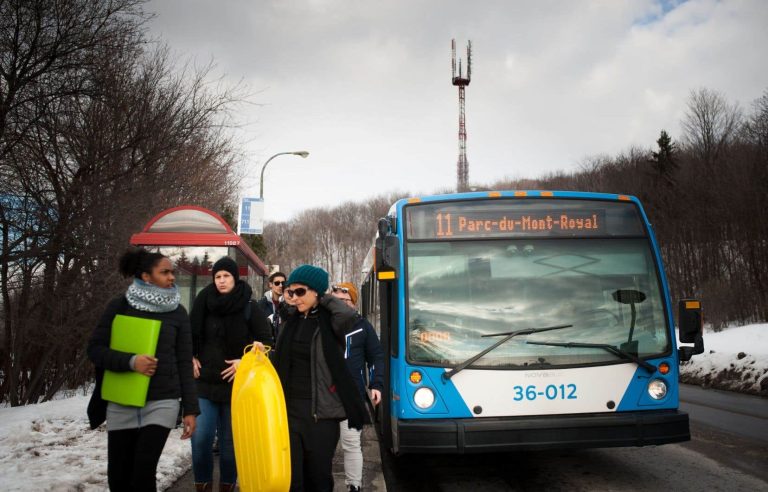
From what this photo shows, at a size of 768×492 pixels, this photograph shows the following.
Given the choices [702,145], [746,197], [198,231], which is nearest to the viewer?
[198,231]

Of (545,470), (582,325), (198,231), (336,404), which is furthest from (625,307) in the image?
(198,231)

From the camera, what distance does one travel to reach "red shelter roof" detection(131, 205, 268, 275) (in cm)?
869

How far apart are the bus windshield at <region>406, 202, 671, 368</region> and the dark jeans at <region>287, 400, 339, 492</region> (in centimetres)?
188

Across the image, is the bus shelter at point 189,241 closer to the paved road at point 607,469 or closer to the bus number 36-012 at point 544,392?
the paved road at point 607,469

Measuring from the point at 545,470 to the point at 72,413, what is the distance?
5.75m

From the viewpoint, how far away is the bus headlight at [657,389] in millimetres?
5562

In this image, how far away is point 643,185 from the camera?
43.7m

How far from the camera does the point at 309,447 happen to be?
3.85 meters

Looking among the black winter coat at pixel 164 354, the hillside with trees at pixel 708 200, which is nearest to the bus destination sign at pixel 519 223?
the black winter coat at pixel 164 354

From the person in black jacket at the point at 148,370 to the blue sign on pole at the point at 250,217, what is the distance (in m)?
12.5

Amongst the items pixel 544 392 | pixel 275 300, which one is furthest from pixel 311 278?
pixel 275 300

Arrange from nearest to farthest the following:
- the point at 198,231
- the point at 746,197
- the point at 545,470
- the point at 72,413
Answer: the point at 545,470
the point at 72,413
the point at 198,231
the point at 746,197

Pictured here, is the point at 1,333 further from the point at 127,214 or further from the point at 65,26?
Result: the point at 65,26

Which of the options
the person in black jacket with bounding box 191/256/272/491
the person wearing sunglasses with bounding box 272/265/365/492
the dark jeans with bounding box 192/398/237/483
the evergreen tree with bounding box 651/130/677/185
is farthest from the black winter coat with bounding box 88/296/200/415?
the evergreen tree with bounding box 651/130/677/185
